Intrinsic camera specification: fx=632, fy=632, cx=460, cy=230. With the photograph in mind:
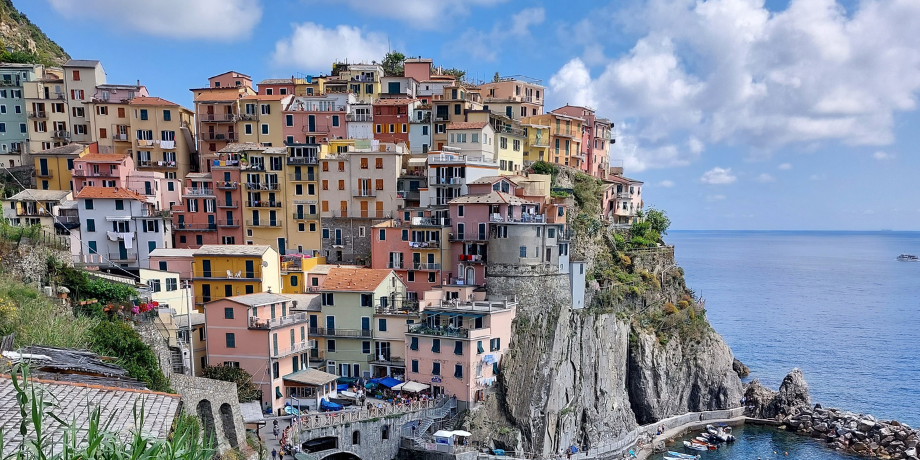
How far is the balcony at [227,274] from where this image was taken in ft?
153

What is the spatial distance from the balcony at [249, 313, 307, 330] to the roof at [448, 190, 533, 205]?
1397 centimetres

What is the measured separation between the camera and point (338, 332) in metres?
44.9

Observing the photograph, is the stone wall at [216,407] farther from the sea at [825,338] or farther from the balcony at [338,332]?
the sea at [825,338]

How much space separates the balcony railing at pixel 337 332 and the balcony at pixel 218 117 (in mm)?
28391

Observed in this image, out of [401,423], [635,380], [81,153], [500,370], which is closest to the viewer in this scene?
[401,423]

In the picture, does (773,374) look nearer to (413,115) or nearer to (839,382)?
(839,382)

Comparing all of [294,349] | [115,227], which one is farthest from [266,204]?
[294,349]

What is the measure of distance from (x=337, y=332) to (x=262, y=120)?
28196 mm

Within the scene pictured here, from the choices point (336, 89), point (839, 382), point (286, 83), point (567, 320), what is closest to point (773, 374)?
point (839, 382)

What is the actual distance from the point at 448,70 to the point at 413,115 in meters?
23.7

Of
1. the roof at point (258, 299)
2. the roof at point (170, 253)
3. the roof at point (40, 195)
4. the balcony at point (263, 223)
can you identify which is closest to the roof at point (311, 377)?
the roof at point (258, 299)

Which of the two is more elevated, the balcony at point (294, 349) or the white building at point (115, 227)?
the white building at point (115, 227)

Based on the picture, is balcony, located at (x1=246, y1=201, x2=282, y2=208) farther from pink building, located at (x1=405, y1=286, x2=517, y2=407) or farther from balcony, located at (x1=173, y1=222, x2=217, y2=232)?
pink building, located at (x1=405, y1=286, x2=517, y2=407)

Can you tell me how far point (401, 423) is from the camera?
38.8 metres
